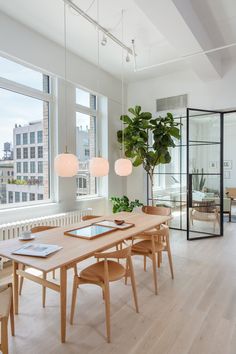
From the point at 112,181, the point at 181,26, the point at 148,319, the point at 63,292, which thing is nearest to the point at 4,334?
the point at 63,292

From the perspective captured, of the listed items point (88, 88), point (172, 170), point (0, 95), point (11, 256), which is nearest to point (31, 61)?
point (0, 95)

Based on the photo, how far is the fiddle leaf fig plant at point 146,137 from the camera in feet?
16.4

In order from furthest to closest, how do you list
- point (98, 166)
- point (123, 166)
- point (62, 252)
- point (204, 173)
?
point (204, 173)
point (123, 166)
point (98, 166)
point (62, 252)

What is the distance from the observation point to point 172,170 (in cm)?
575

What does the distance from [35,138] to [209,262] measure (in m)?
3.54

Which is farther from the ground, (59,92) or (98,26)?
(98,26)

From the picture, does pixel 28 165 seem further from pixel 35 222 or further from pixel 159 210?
pixel 159 210

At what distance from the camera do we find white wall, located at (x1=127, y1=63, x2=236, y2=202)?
16.1 ft

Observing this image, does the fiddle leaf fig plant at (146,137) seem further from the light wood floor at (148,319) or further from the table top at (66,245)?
the light wood floor at (148,319)

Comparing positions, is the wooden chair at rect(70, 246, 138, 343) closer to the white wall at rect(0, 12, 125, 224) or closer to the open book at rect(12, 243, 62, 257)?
the open book at rect(12, 243, 62, 257)

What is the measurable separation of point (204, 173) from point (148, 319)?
3460 millimetres

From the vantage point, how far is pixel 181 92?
5.43 metres

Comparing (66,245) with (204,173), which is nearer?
(66,245)

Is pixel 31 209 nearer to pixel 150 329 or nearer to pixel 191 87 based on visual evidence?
pixel 150 329
